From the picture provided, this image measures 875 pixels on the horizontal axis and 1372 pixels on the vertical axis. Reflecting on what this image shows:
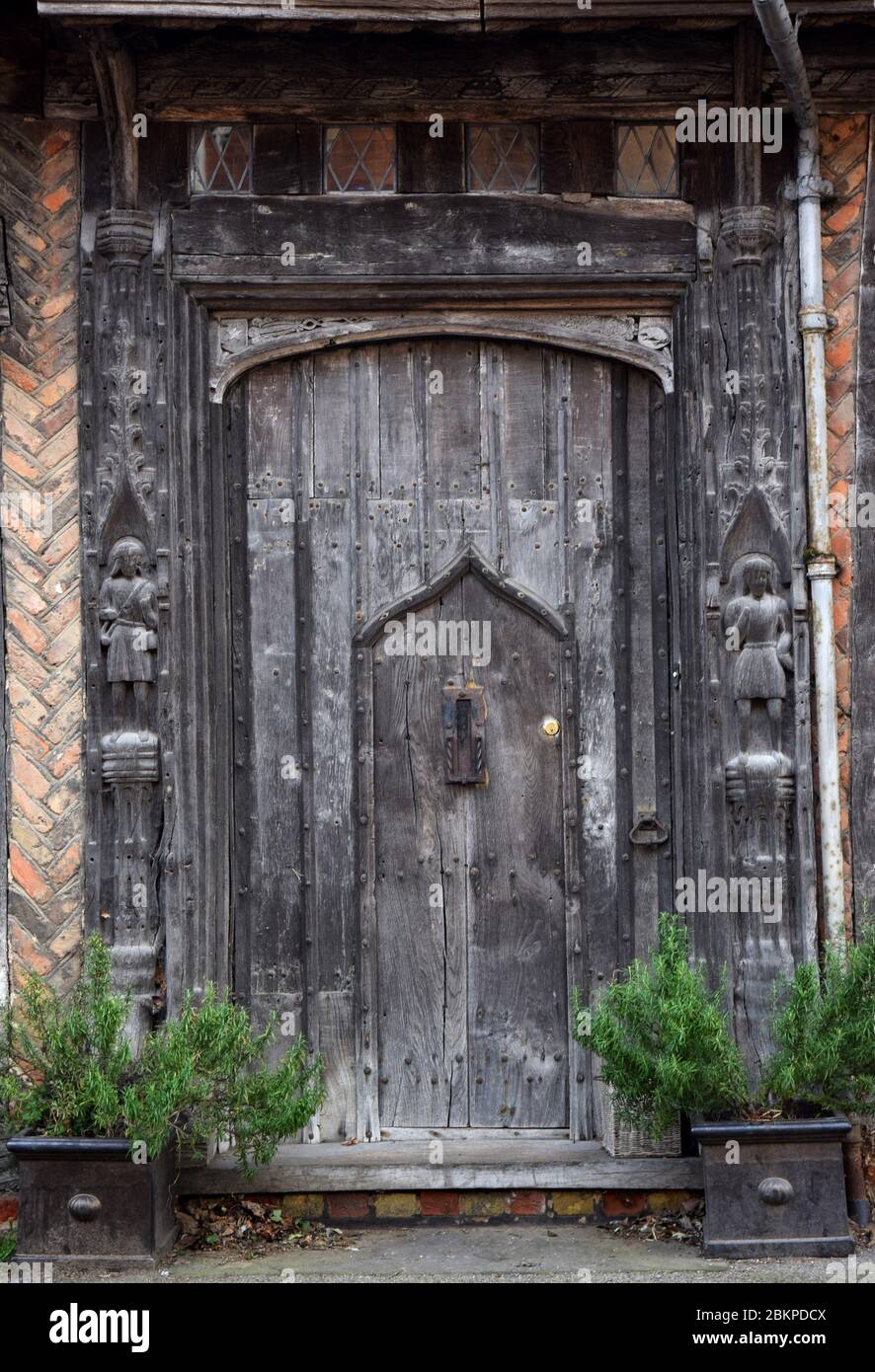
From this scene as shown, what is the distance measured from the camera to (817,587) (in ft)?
20.2

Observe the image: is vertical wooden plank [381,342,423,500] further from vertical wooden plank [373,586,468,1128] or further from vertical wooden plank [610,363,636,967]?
vertical wooden plank [610,363,636,967]

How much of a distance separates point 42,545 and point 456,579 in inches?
61.4

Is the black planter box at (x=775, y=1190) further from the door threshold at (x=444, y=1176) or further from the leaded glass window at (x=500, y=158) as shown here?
the leaded glass window at (x=500, y=158)

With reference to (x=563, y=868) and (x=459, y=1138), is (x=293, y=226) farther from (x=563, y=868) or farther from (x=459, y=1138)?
(x=459, y=1138)

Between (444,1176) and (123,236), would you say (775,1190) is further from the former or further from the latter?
(123,236)

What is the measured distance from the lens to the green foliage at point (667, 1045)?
5500 mm

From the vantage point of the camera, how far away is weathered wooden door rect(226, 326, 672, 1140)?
251 inches

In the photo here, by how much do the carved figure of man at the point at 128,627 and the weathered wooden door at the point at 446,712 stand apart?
43 cm

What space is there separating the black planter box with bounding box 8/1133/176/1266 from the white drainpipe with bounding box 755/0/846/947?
8.52 feet

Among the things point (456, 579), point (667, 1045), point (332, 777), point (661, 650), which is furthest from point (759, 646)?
point (332, 777)

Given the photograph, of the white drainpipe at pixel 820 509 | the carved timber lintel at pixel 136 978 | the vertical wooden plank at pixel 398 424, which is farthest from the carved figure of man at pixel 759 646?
the carved timber lintel at pixel 136 978

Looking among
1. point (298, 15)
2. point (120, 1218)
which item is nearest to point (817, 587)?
point (298, 15)

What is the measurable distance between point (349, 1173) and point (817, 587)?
2743 mm

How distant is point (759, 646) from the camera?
20.2 ft
